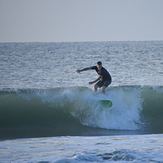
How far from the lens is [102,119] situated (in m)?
12.9

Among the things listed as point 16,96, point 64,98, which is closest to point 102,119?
point 64,98

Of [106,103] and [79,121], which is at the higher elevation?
[106,103]

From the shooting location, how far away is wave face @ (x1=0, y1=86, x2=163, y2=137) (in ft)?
41.1

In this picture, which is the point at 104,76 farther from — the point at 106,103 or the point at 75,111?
the point at 75,111

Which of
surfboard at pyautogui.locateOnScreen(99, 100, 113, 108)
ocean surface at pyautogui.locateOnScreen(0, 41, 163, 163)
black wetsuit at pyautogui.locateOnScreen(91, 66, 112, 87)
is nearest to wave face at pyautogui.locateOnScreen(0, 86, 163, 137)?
ocean surface at pyautogui.locateOnScreen(0, 41, 163, 163)

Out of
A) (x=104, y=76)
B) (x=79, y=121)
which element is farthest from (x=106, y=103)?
(x=104, y=76)

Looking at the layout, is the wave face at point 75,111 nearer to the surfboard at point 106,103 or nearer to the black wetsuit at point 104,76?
the surfboard at point 106,103

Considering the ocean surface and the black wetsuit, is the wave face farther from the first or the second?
the black wetsuit

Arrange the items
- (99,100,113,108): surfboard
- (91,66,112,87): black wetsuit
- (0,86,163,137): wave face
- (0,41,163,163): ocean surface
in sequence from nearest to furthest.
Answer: (0,41,163,163): ocean surface < (91,66,112,87): black wetsuit < (0,86,163,137): wave face < (99,100,113,108): surfboard

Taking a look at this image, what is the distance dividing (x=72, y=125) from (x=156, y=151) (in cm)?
593

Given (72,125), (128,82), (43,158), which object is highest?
(128,82)

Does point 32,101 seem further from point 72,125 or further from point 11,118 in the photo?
point 72,125

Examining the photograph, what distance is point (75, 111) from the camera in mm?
13797

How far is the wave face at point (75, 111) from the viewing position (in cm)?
1253
